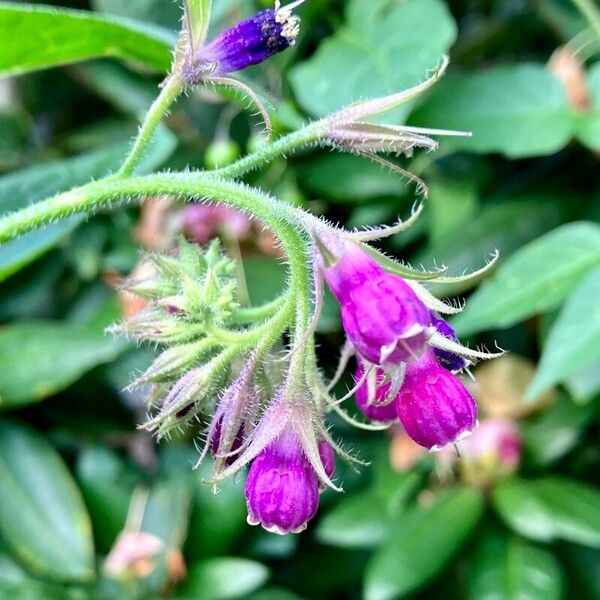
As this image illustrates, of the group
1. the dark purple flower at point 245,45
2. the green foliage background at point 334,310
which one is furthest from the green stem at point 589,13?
the dark purple flower at point 245,45

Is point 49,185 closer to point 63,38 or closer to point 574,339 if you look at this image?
point 63,38

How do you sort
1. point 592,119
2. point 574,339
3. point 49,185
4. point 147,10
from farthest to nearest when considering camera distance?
point 147,10
point 592,119
point 49,185
point 574,339

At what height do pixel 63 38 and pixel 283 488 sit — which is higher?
pixel 63 38

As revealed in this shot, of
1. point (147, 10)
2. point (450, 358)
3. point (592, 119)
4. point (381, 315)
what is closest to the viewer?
point (381, 315)

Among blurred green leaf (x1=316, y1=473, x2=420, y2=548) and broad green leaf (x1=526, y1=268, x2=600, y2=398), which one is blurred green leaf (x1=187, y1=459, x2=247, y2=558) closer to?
blurred green leaf (x1=316, y1=473, x2=420, y2=548)

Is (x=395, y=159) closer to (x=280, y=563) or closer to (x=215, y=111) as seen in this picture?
(x=215, y=111)

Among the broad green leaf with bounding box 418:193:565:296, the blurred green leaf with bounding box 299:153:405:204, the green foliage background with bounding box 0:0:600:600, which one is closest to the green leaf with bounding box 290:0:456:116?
the green foliage background with bounding box 0:0:600:600

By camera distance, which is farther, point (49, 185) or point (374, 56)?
point (374, 56)

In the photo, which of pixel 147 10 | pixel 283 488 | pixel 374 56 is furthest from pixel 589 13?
pixel 283 488

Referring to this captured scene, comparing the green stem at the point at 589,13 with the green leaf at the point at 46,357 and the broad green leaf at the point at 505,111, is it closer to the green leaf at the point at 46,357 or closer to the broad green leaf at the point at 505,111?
the broad green leaf at the point at 505,111
